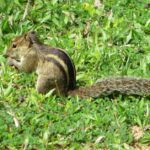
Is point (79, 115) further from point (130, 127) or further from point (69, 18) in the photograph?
point (69, 18)

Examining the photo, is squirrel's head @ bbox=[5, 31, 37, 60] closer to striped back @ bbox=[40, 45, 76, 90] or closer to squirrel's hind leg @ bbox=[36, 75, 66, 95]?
striped back @ bbox=[40, 45, 76, 90]

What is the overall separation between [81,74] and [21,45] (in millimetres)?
831

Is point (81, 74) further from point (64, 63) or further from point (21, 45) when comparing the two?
point (21, 45)

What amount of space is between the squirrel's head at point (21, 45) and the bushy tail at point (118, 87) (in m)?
0.99

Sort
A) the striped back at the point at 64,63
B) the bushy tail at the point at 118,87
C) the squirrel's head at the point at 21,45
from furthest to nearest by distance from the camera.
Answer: the squirrel's head at the point at 21,45 < the striped back at the point at 64,63 < the bushy tail at the point at 118,87

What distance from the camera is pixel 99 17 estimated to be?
8.63 m

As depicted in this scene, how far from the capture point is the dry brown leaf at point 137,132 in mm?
6387

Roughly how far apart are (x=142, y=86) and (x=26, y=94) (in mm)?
1296

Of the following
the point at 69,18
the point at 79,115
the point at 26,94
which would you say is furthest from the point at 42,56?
the point at 69,18

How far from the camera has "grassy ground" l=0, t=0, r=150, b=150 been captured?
20.7ft

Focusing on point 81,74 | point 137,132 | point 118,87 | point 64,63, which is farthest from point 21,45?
point 137,132

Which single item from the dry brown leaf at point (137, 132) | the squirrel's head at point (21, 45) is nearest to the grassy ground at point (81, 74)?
the dry brown leaf at point (137, 132)

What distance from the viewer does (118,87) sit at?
22.2ft

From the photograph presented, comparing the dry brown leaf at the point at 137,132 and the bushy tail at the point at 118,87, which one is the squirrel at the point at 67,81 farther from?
the dry brown leaf at the point at 137,132
